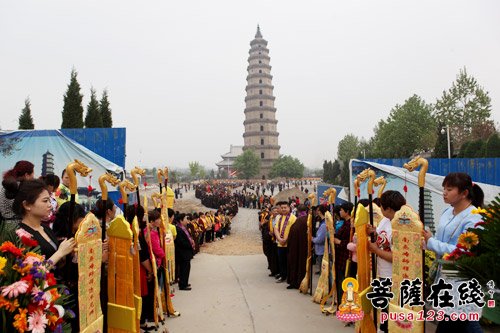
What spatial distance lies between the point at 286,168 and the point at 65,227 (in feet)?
200

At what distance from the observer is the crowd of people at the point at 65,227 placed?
2.84 m

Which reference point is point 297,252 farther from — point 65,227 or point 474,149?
point 474,149

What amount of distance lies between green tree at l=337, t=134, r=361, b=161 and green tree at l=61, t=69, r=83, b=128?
132 ft

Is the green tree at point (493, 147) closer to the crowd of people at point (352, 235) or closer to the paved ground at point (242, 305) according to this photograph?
the crowd of people at point (352, 235)

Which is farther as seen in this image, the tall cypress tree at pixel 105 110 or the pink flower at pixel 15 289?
the tall cypress tree at pixel 105 110

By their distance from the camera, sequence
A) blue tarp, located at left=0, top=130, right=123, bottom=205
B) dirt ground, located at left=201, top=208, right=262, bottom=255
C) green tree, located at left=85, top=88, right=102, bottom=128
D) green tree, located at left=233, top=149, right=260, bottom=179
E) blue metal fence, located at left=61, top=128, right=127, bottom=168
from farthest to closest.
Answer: green tree, located at left=233, top=149, right=260, bottom=179 < green tree, located at left=85, top=88, right=102, bottom=128 < dirt ground, located at left=201, top=208, right=262, bottom=255 < blue metal fence, located at left=61, top=128, right=127, bottom=168 < blue tarp, located at left=0, top=130, right=123, bottom=205

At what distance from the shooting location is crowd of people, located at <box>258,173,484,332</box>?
3186 millimetres

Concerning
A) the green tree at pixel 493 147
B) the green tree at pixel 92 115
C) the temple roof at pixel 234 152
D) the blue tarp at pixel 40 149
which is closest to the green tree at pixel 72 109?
the green tree at pixel 92 115

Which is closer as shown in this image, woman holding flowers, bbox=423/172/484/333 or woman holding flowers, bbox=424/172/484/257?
woman holding flowers, bbox=423/172/484/333

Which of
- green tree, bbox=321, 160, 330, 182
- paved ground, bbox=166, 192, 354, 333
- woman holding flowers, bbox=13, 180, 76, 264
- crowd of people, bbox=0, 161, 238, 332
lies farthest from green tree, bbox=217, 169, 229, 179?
woman holding flowers, bbox=13, 180, 76, 264

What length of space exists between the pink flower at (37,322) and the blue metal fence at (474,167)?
8.18 meters

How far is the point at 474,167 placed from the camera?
27.2ft

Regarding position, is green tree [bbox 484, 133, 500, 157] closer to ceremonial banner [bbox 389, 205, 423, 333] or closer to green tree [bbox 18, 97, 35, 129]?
ceremonial banner [bbox 389, 205, 423, 333]

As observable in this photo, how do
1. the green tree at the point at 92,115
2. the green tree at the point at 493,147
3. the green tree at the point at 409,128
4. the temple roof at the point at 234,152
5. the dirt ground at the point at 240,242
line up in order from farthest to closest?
1. the temple roof at the point at 234,152
2. the green tree at the point at 409,128
3. the green tree at the point at 92,115
4. the green tree at the point at 493,147
5. the dirt ground at the point at 240,242
